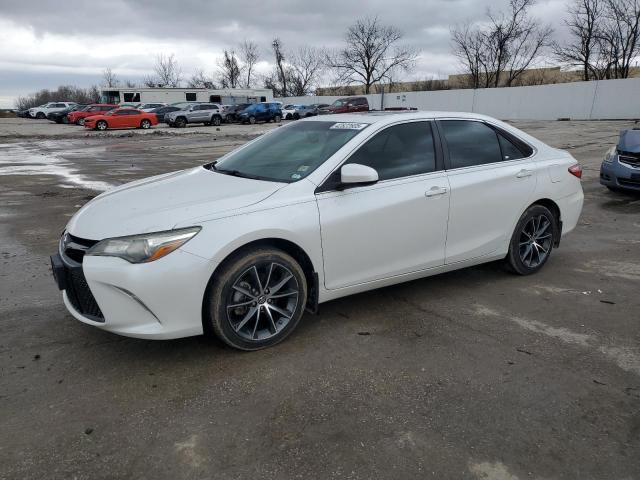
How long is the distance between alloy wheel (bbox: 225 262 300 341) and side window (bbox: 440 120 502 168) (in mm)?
1802

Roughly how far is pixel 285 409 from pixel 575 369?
1.85 m

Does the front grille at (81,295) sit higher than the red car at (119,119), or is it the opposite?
the front grille at (81,295)

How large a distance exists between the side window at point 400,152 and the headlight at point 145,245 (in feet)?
4.54

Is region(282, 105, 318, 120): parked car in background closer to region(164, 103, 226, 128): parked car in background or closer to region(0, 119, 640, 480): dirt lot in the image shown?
region(164, 103, 226, 128): parked car in background

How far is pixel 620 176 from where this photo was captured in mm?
8641

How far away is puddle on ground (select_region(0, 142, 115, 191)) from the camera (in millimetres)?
11281

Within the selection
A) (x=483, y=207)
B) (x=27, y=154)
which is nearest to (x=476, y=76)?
(x=27, y=154)

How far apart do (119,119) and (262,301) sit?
114ft

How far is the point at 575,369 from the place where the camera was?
3.30m

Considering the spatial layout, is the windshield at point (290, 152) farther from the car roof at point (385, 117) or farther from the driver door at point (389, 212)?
the driver door at point (389, 212)

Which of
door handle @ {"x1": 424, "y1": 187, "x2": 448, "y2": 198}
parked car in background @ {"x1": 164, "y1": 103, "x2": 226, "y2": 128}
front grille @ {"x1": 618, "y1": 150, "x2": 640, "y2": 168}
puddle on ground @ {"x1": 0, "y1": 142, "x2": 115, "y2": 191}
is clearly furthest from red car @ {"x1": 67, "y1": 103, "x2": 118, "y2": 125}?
door handle @ {"x1": 424, "y1": 187, "x2": 448, "y2": 198}

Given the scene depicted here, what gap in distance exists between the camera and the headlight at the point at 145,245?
10.1 ft

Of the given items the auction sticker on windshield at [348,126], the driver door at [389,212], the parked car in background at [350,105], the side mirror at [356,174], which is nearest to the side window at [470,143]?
the driver door at [389,212]

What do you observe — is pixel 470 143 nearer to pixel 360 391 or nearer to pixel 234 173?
pixel 234 173
